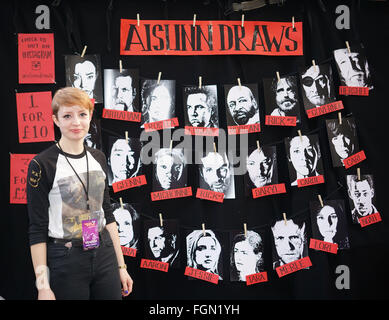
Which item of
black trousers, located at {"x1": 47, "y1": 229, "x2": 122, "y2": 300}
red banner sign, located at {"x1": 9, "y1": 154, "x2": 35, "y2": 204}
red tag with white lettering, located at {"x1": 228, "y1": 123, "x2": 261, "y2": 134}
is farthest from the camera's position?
red tag with white lettering, located at {"x1": 228, "y1": 123, "x2": 261, "y2": 134}

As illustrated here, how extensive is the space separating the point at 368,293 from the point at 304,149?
1007 millimetres

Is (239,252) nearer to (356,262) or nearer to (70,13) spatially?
(356,262)

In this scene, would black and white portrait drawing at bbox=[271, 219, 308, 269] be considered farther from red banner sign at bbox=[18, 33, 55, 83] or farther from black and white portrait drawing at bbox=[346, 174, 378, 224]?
red banner sign at bbox=[18, 33, 55, 83]

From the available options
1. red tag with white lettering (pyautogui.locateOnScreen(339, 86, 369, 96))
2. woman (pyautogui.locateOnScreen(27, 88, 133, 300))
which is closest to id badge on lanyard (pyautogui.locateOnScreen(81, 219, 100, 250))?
woman (pyautogui.locateOnScreen(27, 88, 133, 300))

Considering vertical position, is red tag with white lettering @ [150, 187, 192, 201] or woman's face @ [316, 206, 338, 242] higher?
red tag with white lettering @ [150, 187, 192, 201]

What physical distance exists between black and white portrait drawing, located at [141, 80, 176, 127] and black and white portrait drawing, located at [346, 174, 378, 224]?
1234 mm

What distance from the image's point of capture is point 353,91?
8.43 ft

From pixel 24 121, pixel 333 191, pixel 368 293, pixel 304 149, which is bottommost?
pixel 368 293

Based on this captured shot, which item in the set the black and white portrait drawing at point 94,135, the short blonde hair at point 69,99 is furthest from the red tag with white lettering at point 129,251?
the short blonde hair at point 69,99

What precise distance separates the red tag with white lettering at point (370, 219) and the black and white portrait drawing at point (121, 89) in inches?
62.8

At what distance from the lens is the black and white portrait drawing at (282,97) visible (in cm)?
253

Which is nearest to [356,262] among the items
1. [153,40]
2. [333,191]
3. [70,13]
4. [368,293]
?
[368,293]

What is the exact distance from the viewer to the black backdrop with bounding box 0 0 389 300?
2.40 meters
